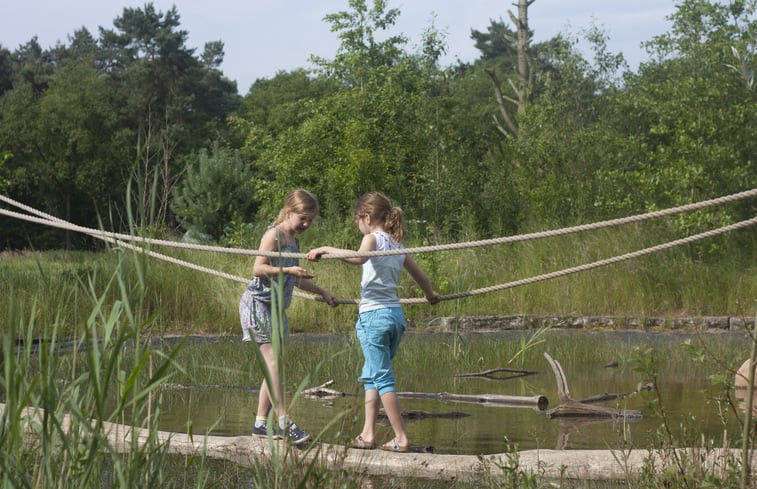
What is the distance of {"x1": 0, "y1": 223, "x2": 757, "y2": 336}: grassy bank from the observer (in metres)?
14.8

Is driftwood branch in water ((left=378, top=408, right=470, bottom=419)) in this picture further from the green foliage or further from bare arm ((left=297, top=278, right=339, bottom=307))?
the green foliage

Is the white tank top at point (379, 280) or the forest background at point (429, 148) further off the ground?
the forest background at point (429, 148)

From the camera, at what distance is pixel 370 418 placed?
591 cm

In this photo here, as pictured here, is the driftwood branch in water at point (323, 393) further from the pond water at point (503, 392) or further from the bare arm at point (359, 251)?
the bare arm at point (359, 251)

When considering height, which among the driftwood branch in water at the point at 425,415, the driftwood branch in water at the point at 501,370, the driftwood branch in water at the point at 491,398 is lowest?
the driftwood branch in water at the point at 425,415

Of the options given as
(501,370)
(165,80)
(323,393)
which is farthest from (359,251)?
(165,80)

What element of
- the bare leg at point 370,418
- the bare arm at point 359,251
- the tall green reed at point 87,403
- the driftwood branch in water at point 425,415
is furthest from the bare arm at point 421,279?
the tall green reed at point 87,403

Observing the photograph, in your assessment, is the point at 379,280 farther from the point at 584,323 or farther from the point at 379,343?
the point at 584,323

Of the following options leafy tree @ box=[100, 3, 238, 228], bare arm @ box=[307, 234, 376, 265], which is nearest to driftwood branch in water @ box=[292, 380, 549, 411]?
bare arm @ box=[307, 234, 376, 265]

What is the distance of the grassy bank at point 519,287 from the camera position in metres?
14.8

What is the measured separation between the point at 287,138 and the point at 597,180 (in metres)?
9.48

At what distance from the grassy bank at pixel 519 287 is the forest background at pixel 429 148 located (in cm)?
86

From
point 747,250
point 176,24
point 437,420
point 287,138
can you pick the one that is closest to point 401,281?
point 747,250

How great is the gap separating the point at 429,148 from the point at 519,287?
1117 cm
